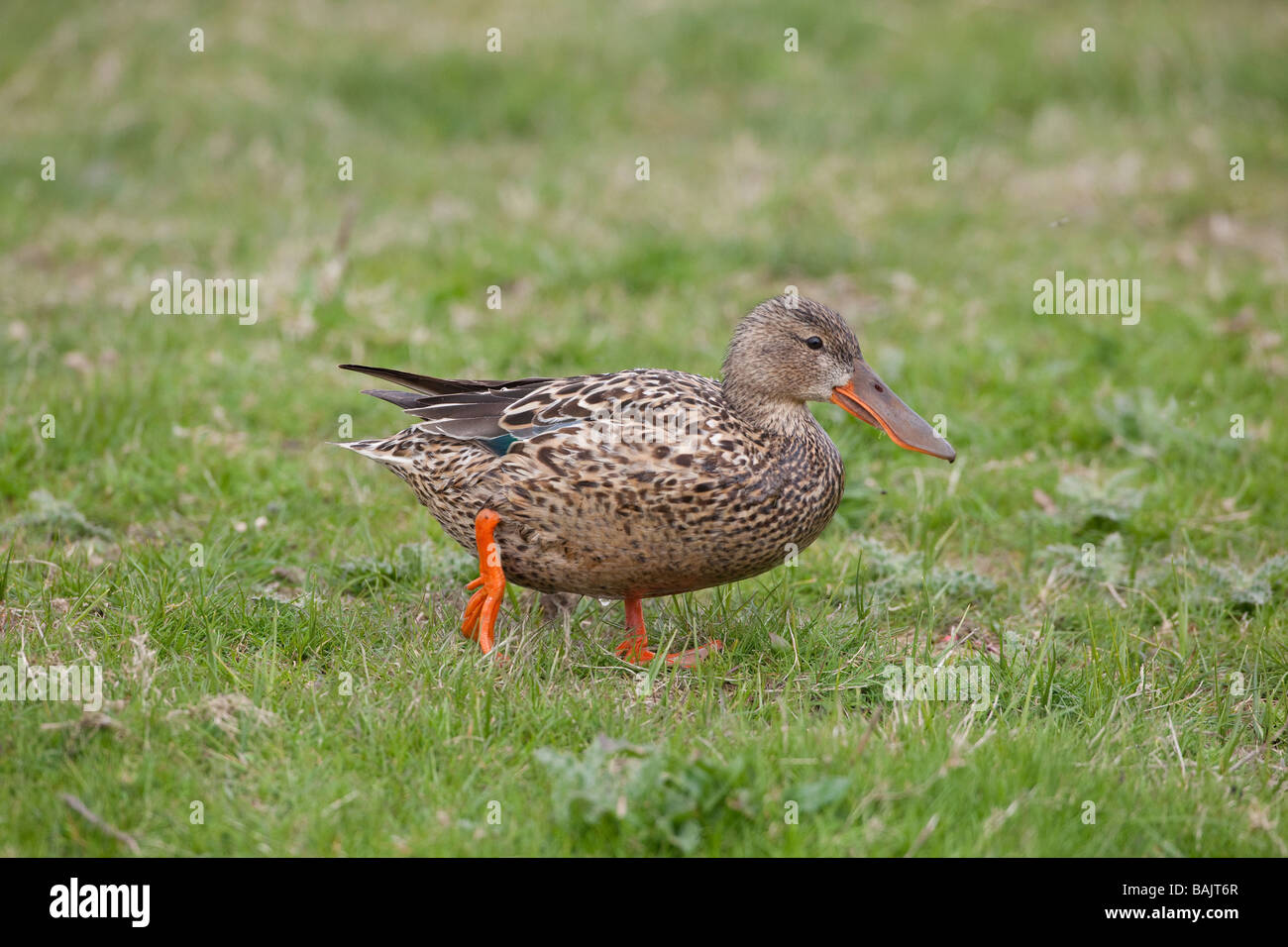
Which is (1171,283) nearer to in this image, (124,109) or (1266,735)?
(1266,735)

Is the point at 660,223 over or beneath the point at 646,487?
over

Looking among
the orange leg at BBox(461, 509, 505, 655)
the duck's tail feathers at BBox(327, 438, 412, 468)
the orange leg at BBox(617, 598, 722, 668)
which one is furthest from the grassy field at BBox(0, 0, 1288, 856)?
the duck's tail feathers at BBox(327, 438, 412, 468)

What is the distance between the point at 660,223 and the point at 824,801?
18.9 ft

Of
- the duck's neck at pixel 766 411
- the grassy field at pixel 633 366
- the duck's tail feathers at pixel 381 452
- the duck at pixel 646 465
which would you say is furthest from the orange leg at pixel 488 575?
the duck's neck at pixel 766 411

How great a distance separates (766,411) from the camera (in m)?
4.42

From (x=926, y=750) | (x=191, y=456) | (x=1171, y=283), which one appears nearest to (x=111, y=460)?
(x=191, y=456)

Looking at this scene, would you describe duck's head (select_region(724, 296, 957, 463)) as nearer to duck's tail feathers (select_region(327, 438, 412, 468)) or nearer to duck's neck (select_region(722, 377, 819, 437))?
duck's neck (select_region(722, 377, 819, 437))

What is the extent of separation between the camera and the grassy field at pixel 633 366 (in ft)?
11.3

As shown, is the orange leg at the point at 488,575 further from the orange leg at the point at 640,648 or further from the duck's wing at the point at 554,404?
the orange leg at the point at 640,648

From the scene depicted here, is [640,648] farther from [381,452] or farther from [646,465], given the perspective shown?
[381,452]

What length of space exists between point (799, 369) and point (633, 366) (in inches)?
95.8

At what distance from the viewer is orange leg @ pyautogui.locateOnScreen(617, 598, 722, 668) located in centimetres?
423

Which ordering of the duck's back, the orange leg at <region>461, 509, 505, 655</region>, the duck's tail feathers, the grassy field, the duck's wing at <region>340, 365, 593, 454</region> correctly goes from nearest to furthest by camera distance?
the grassy field → the duck's back → the orange leg at <region>461, 509, 505, 655</region> → the duck's wing at <region>340, 365, 593, 454</region> → the duck's tail feathers

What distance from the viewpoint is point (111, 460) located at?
5.59 metres
